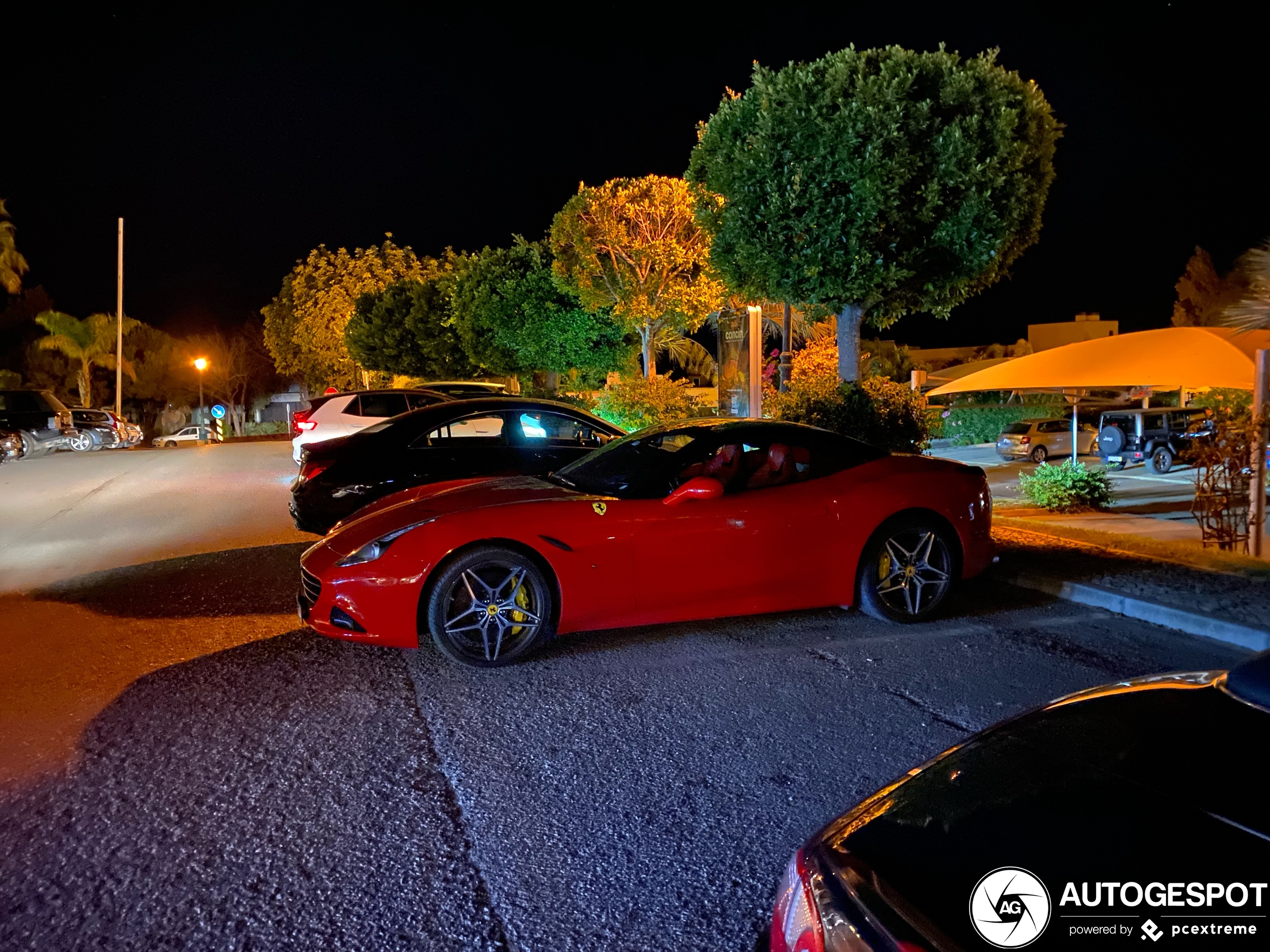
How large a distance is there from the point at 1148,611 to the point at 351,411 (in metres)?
11.0

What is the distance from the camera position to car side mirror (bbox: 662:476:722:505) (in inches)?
218

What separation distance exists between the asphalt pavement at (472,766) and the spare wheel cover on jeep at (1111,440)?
65.5ft

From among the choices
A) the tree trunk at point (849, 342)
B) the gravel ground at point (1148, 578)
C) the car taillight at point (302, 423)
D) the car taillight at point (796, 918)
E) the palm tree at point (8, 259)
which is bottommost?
the gravel ground at point (1148, 578)

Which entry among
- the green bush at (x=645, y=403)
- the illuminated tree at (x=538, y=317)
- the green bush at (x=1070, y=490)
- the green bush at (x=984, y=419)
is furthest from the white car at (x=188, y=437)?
the green bush at (x=1070, y=490)

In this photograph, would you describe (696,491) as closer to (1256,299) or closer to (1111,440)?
(1256,299)

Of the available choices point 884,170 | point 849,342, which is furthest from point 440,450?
point 849,342

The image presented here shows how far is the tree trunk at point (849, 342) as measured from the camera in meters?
12.5

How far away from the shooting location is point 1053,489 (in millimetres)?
13555

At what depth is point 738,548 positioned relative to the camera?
5.72 metres

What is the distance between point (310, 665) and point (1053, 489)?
11.4 meters

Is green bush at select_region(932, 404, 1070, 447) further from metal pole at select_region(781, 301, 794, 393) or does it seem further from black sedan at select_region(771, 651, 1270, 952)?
black sedan at select_region(771, 651, 1270, 952)

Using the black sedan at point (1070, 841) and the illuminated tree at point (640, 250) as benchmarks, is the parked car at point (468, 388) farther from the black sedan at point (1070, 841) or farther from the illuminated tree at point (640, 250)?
the black sedan at point (1070, 841)

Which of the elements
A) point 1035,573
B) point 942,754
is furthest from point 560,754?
point 1035,573

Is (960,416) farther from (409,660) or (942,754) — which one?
(942,754)
